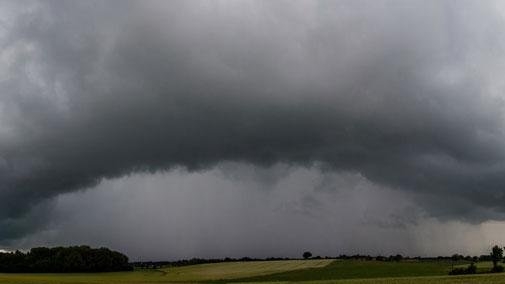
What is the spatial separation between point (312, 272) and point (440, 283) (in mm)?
78971

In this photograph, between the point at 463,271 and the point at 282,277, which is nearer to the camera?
the point at 282,277

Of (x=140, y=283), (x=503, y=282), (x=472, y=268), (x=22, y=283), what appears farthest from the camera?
(x=472, y=268)

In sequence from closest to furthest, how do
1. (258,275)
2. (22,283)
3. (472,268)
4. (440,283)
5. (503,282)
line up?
(503,282)
(440,283)
(22,283)
(258,275)
(472,268)

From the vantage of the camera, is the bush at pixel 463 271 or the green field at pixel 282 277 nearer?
the green field at pixel 282 277

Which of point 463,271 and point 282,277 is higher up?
point 282,277

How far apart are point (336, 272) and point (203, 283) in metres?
45.5

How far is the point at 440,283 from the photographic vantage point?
251 feet

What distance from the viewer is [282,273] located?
152250 millimetres

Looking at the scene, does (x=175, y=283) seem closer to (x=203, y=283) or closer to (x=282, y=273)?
(x=203, y=283)

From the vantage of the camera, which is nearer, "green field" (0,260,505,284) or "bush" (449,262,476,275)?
"green field" (0,260,505,284)

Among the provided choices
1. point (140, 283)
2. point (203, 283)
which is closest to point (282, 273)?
point (203, 283)

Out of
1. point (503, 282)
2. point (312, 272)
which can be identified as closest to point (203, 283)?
point (312, 272)

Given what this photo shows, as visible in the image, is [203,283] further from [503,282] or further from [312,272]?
[503,282]

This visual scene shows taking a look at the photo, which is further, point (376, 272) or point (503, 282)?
point (376, 272)
